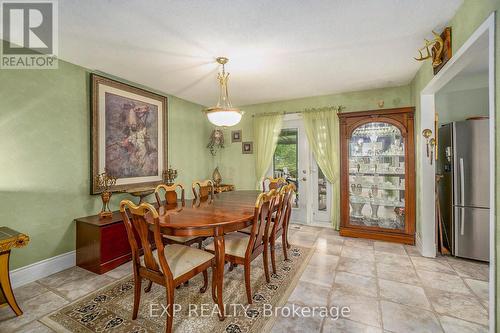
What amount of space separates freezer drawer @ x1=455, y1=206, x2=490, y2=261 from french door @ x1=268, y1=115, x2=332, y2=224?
1.83 metres

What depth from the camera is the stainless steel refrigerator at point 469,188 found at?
271 centimetres

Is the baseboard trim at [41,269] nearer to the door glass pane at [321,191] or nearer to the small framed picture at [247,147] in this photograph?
the small framed picture at [247,147]

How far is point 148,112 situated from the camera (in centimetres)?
359

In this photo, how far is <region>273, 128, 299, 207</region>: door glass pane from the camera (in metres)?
4.54

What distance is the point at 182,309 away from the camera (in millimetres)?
1900

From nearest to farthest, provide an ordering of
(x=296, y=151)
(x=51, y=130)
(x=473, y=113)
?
(x=51, y=130) < (x=473, y=113) < (x=296, y=151)

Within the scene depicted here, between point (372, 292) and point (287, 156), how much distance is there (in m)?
2.86

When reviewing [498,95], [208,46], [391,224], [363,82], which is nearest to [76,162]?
[208,46]

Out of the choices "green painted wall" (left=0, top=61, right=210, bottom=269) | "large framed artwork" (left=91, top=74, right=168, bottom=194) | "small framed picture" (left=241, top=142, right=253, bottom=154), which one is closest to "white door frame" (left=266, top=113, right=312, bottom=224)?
"small framed picture" (left=241, top=142, right=253, bottom=154)

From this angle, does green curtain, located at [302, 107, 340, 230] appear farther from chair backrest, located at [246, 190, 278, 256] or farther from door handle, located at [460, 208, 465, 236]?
chair backrest, located at [246, 190, 278, 256]

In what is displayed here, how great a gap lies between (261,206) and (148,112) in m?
→ 2.63

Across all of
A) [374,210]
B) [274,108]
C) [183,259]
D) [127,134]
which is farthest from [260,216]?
[274,108]

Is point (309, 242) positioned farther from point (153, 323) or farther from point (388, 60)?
point (388, 60)

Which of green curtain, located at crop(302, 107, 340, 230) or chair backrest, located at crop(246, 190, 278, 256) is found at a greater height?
green curtain, located at crop(302, 107, 340, 230)
